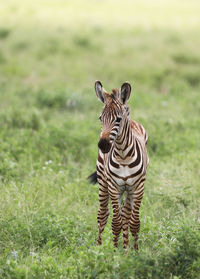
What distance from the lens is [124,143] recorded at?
14.1 ft

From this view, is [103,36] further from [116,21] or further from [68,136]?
[68,136]

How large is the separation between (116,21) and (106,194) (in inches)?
589

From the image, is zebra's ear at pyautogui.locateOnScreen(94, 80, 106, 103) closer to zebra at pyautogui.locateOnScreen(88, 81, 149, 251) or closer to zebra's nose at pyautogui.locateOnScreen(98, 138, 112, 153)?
zebra at pyautogui.locateOnScreen(88, 81, 149, 251)

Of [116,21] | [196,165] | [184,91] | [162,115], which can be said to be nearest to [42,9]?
[116,21]

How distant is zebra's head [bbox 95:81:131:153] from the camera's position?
396 centimetres

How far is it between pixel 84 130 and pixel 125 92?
449cm

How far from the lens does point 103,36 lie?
16.7 metres

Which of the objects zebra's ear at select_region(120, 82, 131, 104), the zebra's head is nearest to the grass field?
the zebra's head

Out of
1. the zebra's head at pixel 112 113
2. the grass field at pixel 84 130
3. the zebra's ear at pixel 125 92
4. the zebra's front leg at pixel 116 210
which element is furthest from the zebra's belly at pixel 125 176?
the zebra's ear at pixel 125 92

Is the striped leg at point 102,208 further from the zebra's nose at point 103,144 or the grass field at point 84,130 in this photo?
the zebra's nose at point 103,144

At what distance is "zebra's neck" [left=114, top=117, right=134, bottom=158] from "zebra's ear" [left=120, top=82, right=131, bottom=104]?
196 millimetres

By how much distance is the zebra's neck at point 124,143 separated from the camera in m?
4.28

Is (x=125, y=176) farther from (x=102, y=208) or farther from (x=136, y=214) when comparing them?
(x=102, y=208)

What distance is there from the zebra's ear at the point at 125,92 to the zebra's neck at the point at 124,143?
196mm
